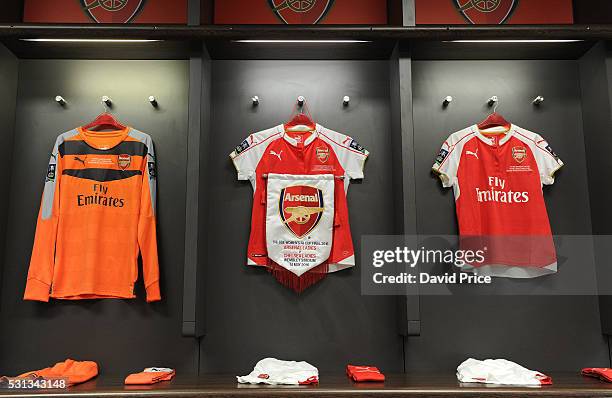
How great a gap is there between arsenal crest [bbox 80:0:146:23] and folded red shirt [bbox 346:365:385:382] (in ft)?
7.84

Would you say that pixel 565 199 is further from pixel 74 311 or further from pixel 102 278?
pixel 74 311

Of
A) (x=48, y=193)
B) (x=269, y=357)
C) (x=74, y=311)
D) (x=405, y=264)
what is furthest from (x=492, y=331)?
(x=48, y=193)

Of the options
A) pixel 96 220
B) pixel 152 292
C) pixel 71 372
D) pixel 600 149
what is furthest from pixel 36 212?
pixel 600 149

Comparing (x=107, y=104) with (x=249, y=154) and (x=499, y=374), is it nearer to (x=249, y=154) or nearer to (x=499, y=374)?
(x=249, y=154)

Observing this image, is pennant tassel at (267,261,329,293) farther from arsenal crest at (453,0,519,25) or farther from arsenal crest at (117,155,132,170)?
arsenal crest at (453,0,519,25)

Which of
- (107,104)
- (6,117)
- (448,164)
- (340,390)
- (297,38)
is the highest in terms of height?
(297,38)

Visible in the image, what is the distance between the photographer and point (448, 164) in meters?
3.02

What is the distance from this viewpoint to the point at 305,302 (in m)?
2.97

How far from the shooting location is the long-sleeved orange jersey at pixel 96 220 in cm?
283

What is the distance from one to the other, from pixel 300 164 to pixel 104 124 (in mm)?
1151

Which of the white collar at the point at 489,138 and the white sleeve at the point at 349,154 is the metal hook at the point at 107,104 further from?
the white collar at the point at 489,138

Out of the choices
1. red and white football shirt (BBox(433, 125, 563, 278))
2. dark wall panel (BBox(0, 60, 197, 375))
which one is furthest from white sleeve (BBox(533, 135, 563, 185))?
dark wall panel (BBox(0, 60, 197, 375))

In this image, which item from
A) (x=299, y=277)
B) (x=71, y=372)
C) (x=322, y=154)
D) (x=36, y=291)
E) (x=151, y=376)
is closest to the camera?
(x=151, y=376)

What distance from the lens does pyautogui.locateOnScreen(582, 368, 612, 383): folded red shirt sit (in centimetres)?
246
